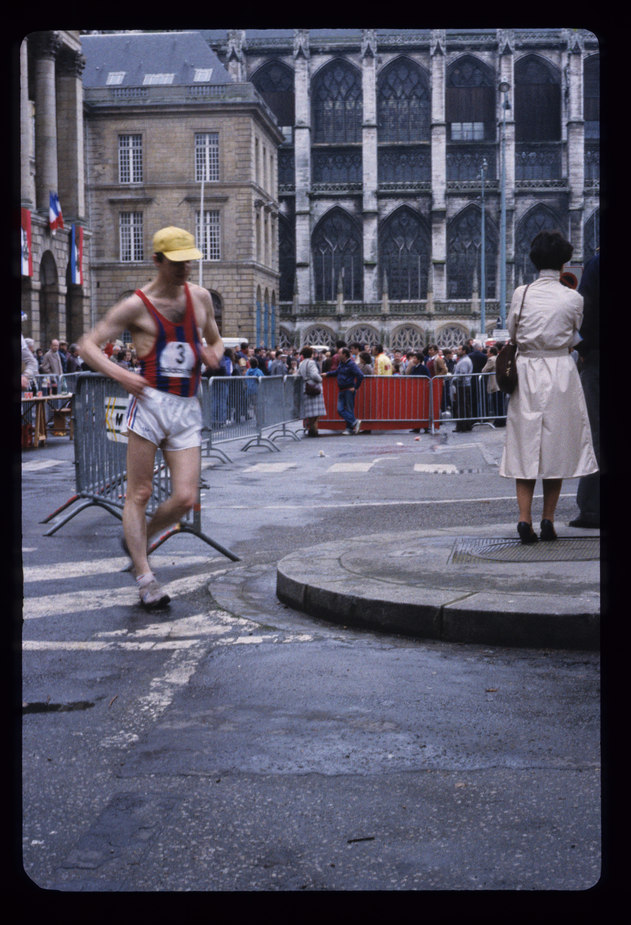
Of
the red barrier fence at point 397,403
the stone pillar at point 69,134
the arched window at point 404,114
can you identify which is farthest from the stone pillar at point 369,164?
the red barrier fence at point 397,403

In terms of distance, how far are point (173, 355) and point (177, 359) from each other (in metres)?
0.03

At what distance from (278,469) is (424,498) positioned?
4315 millimetres

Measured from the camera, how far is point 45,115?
46688 millimetres

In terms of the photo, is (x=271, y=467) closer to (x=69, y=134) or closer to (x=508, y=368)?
(x=508, y=368)

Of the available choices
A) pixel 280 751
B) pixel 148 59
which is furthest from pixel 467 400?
pixel 148 59

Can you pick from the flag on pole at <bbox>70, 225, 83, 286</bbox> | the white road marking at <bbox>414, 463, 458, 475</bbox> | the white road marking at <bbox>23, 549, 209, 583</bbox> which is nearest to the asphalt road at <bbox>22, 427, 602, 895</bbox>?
the white road marking at <bbox>23, 549, 209, 583</bbox>

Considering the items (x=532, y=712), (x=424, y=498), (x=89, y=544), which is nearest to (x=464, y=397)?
(x=424, y=498)

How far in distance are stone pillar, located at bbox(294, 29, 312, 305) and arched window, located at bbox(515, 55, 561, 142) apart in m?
13.8

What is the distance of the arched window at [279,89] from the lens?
80.4m

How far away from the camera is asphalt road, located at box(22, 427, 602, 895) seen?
9.49 ft

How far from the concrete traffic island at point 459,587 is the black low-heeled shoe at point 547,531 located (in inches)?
2.0

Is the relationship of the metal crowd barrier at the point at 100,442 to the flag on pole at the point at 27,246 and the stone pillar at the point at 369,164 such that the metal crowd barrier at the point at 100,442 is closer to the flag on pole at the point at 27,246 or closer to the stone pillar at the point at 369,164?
the flag on pole at the point at 27,246
